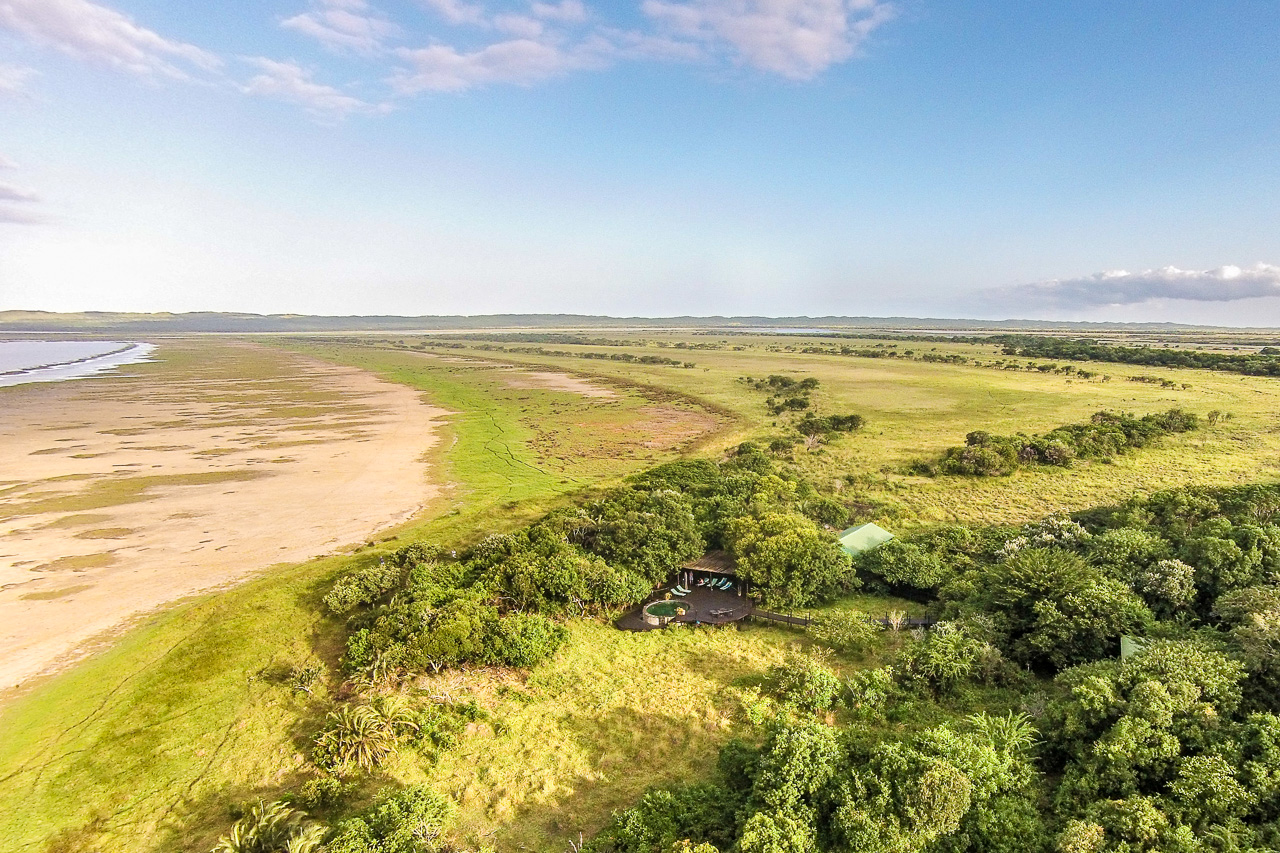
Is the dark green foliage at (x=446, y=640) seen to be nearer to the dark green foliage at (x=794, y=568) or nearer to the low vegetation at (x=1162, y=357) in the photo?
the dark green foliage at (x=794, y=568)

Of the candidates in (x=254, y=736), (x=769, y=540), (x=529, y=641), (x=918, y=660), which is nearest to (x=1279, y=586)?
(x=918, y=660)

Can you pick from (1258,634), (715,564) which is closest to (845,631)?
(715,564)

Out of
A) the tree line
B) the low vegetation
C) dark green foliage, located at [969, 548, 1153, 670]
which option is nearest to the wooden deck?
the tree line

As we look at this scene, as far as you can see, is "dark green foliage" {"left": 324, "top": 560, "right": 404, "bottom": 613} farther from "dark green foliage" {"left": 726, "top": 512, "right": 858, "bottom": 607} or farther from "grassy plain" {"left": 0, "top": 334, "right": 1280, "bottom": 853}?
"dark green foliage" {"left": 726, "top": 512, "right": 858, "bottom": 607}

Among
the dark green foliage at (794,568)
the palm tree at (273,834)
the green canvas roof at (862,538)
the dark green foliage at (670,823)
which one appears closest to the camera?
the palm tree at (273,834)

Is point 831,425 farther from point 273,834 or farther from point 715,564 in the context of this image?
point 273,834

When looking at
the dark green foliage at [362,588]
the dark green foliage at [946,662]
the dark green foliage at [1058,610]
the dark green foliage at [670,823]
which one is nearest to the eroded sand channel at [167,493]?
the dark green foliage at [362,588]

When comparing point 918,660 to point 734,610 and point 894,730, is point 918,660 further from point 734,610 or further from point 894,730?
point 734,610
